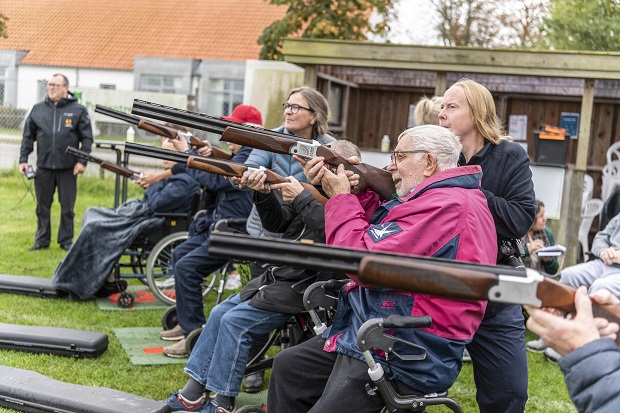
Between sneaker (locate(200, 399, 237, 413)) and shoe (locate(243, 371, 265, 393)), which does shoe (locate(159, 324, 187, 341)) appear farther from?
sneaker (locate(200, 399, 237, 413))

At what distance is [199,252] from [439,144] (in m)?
3.05

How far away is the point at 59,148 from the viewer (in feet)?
31.1

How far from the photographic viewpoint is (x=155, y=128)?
6137 mm

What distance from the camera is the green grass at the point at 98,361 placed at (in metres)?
5.22

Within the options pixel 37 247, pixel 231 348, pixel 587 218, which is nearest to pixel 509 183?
pixel 231 348

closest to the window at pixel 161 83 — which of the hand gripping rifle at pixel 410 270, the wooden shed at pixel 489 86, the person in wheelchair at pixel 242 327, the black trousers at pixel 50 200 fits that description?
the wooden shed at pixel 489 86

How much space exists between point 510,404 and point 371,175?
132cm

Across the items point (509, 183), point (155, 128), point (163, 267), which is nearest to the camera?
point (509, 183)

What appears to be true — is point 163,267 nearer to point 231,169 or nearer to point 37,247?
point 37,247

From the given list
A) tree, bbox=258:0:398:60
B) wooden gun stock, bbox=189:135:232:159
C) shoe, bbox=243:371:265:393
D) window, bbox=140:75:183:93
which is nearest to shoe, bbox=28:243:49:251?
wooden gun stock, bbox=189:135:232:159

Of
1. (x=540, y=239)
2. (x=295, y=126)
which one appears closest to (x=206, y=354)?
(x=295, y=126)

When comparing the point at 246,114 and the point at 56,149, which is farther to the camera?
the point at 56,149

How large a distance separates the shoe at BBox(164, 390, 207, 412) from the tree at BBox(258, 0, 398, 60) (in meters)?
8.99

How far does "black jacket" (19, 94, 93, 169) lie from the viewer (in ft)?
31.2
